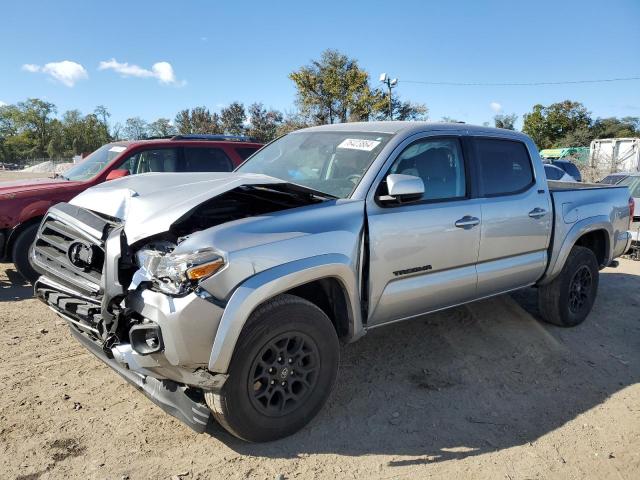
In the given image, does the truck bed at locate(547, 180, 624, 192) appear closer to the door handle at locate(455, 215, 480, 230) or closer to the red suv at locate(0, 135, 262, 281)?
the door handle at locate(455, 215, 480, 230)

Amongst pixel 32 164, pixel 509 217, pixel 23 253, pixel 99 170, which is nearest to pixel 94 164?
pixel 99 170

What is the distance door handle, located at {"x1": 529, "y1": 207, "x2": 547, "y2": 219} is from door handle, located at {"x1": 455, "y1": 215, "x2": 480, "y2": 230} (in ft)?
2.58

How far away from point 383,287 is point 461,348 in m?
1.58

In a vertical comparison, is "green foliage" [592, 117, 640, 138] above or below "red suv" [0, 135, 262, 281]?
above

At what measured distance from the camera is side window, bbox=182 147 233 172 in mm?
7344

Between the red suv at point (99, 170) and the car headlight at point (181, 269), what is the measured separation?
3.75m

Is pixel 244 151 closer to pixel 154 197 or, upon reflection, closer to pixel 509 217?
pixel 509 217

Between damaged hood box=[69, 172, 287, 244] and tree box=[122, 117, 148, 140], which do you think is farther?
tree box=[122, 117, 148, 140]

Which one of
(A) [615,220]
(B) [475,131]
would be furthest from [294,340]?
(A) [615,220]

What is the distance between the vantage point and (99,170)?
22.5 feet

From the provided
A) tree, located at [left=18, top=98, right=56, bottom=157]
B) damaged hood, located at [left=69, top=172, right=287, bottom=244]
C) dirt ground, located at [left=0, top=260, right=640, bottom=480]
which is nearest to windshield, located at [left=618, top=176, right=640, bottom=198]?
dirt ground, located at [left=0, top=260, right=640, bottom=480]

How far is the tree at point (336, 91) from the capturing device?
30.9 meters

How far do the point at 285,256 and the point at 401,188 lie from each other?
0.95 meters

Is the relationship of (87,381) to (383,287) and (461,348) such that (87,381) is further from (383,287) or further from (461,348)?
(461,348)
